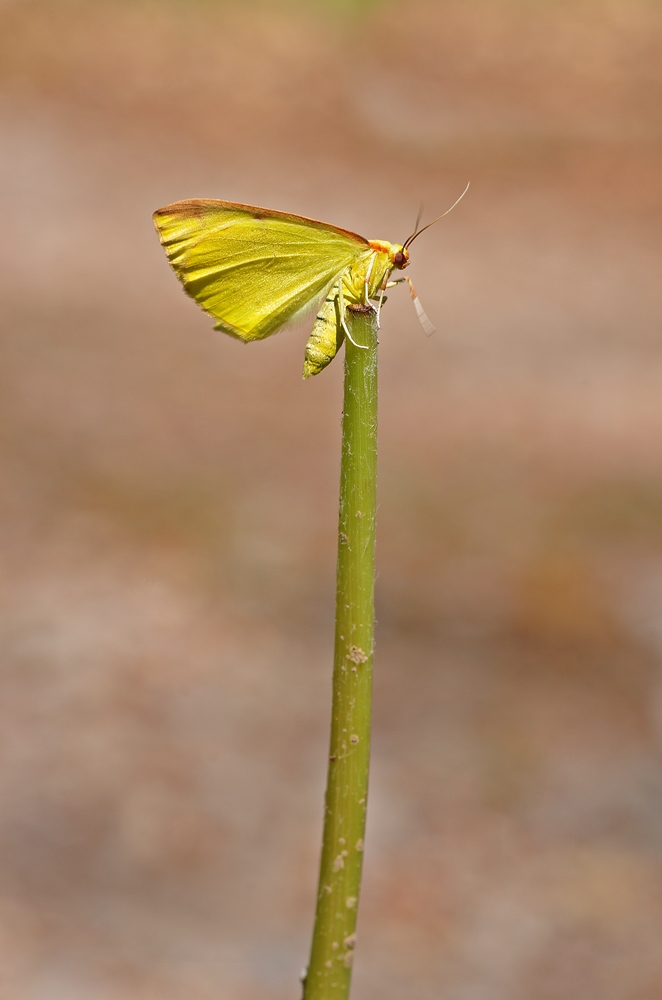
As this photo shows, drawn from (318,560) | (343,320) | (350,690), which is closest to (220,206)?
(343,320)

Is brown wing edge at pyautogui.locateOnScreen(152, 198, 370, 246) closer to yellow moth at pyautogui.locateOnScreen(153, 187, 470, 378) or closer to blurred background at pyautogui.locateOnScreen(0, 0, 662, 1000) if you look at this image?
yellow moth at pyautogui.locateOnScreen(153, 187, 470, 378)

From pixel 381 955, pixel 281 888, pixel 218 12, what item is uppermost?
pixel 218 12

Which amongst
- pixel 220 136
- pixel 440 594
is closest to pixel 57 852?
pixel 440 594

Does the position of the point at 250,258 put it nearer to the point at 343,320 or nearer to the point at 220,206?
the point at 220,206

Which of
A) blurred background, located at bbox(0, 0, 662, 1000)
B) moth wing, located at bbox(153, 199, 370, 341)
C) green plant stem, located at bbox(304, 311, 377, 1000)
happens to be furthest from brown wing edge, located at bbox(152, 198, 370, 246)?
blurred background, located at bbox(0, 0, 662, 1000)

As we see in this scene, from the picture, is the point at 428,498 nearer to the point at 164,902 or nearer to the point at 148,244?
the point at 164,902
